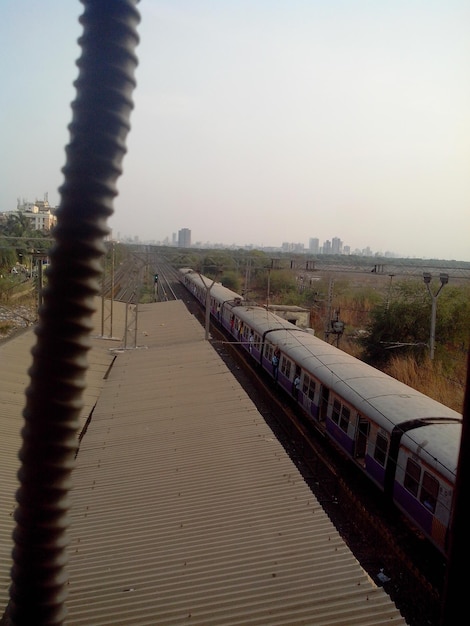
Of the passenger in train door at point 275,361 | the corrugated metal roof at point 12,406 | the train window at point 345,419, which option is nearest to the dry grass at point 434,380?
the train window at point 345,419

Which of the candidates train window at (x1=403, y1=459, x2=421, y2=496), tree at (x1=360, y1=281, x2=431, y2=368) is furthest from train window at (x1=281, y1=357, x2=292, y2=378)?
tree at (x1=360, y1=281, x2=431, y2=368)

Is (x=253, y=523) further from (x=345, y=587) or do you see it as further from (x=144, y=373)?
(x=144, y=373)

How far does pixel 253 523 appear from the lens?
5.41 metres

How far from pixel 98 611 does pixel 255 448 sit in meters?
3.78

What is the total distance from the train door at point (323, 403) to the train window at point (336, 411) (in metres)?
0.45

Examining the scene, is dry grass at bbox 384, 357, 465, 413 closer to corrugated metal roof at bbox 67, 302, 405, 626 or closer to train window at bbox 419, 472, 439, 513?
train window at bbox 419, 472, 439, 513

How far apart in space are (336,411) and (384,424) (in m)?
2.18

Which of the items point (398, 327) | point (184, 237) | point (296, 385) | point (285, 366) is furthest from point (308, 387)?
point (184, 237)

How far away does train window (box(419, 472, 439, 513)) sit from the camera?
6785mm

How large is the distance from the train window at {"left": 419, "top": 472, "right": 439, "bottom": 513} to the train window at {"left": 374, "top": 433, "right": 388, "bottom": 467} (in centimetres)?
111

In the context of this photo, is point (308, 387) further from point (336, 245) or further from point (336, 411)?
point (336, 245)

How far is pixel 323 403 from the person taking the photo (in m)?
11.3

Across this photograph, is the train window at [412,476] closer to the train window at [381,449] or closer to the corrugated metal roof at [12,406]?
the train window at [381,449]

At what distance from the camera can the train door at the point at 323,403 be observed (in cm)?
1100
